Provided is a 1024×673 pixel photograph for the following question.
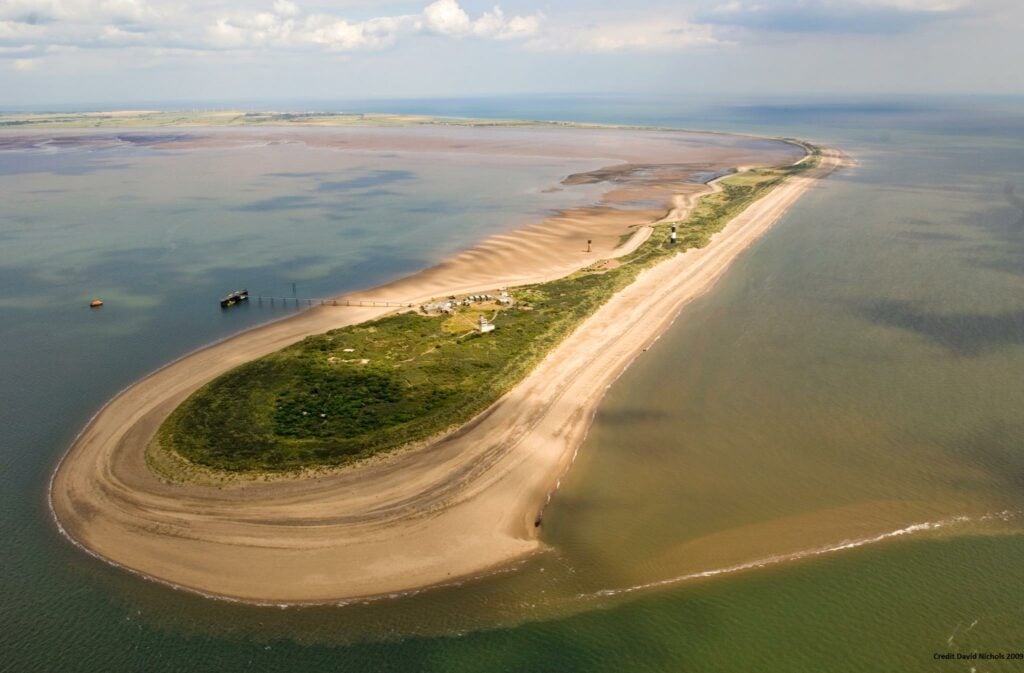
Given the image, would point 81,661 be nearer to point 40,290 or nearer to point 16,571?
point 16,571

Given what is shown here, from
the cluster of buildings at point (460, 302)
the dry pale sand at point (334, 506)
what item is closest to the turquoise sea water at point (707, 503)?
the dry pale sand at point (334, 506)

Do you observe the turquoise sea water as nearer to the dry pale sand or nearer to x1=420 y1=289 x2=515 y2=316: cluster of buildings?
the dry pale sand

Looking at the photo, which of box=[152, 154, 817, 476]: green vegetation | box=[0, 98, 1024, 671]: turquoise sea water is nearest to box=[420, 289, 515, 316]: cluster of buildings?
box=[152, 154, 817, 476]: green vegetation

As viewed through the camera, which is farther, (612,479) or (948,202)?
(948,202)

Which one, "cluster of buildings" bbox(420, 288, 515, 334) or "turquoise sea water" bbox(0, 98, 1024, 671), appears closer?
"turquoise sea water" bbox(0, 98, 1024, 671)

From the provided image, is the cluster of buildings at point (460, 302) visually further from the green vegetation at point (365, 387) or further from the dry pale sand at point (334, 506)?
the dry pale sand at point (334, 506)

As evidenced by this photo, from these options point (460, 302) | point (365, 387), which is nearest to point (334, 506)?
point (365, 387)

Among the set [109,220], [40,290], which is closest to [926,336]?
[40,290]
